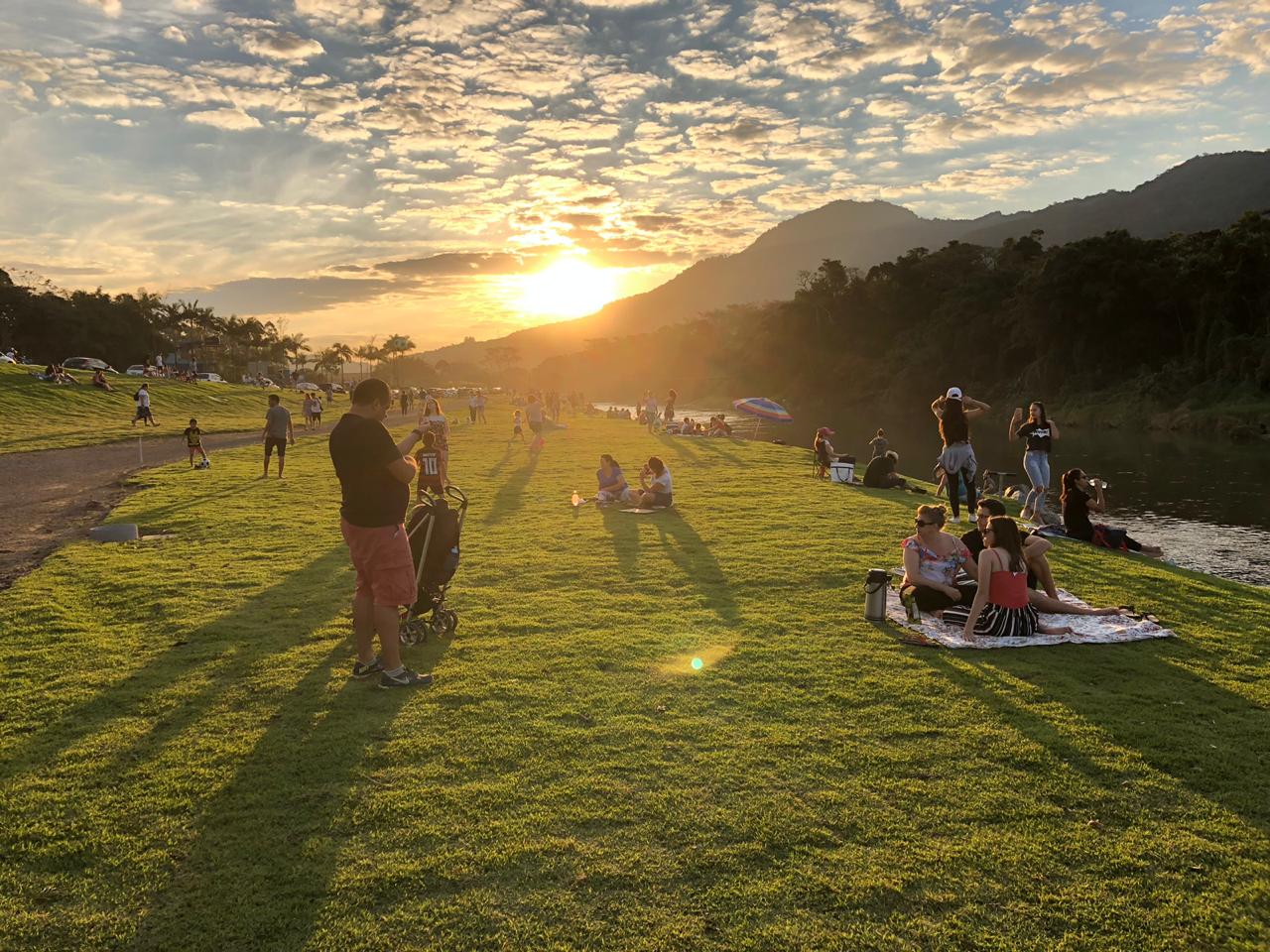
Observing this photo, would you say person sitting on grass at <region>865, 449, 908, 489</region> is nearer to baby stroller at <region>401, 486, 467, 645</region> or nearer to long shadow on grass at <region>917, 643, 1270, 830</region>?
long shadow on grass at <region>917, 643, 1270, 830</region>

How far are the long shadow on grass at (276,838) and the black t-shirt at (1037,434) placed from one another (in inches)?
489

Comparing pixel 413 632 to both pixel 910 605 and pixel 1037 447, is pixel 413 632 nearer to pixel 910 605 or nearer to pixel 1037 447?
pixel 910 605

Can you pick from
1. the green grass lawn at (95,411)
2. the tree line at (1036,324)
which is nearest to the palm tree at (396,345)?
the tree line at (1036,324)

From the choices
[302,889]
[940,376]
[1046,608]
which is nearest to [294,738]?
[302,889]

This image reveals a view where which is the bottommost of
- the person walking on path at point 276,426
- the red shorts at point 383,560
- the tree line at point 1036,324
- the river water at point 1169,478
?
the river water at point 1169,478

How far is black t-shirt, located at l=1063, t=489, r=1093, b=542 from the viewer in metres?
12.4

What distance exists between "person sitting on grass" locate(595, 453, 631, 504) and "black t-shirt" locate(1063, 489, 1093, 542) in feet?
25.4

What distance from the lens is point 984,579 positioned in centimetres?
715

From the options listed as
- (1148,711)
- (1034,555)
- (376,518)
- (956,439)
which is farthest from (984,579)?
(956,439)

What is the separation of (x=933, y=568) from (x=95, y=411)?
138ft

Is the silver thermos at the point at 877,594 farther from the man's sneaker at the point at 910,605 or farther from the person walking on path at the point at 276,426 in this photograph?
the person walking on path at the point at 276,426

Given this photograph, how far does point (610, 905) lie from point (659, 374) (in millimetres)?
183974

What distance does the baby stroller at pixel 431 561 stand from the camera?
6938 mm

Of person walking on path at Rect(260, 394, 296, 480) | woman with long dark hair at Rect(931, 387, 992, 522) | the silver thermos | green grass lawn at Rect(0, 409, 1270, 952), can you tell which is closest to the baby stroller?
green grass lawn at Rect(0, 409, 1270, 952)
